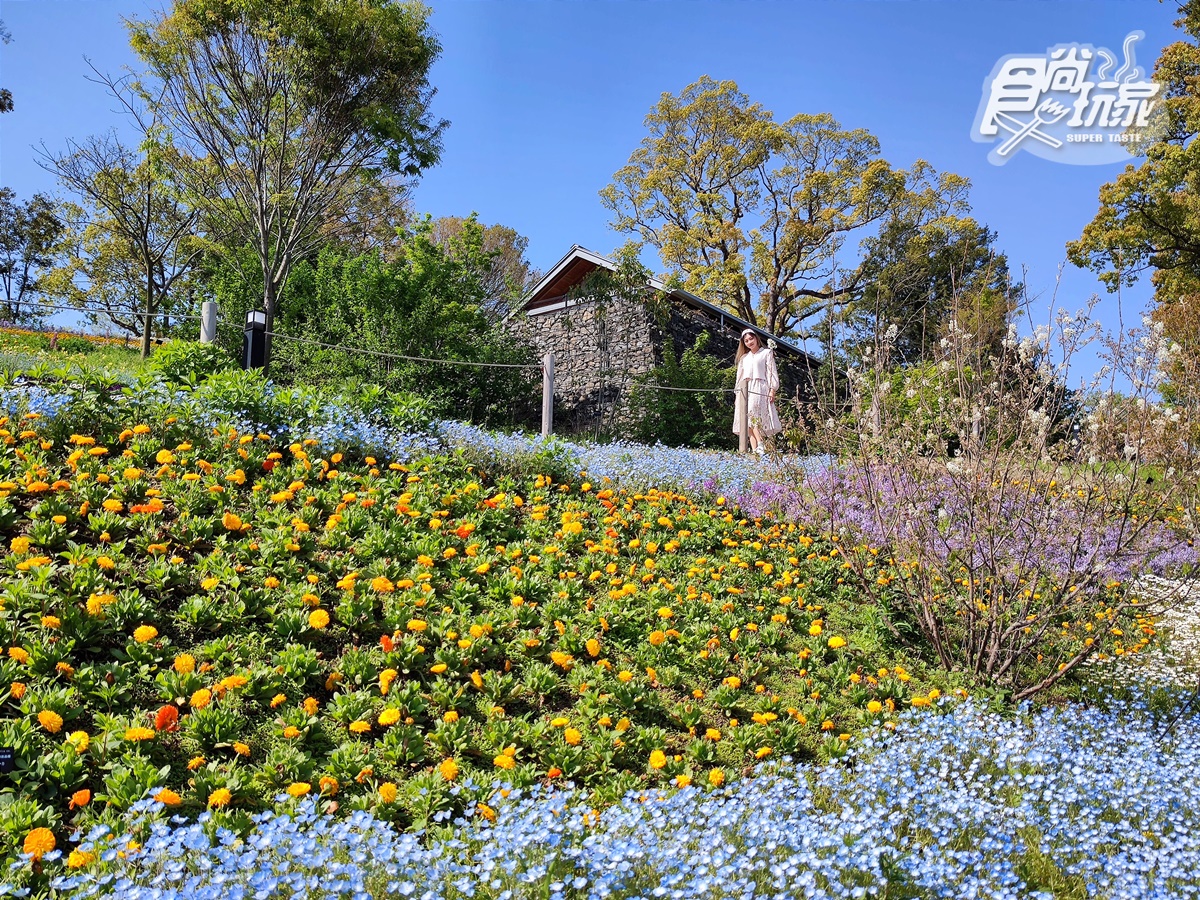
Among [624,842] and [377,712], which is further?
[377,712]

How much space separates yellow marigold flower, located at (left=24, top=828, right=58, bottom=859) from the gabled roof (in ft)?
49.5

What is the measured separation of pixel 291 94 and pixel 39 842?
13821 millimetres

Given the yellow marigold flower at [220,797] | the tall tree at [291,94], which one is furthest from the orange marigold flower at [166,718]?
the tall tree at [291,94]

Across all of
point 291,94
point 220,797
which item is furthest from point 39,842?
point 291,94

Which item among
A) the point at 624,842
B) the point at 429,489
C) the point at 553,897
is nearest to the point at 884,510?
the point at 429,489

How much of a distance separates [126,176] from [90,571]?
21.4 meters

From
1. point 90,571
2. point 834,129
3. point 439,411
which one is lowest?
point 90,571

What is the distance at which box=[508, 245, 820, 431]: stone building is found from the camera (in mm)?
16031

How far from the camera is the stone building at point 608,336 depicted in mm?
16031

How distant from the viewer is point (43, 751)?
8.87 ft

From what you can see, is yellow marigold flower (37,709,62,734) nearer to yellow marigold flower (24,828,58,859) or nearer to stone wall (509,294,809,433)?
yellow marigold flower (24,828,58,859)

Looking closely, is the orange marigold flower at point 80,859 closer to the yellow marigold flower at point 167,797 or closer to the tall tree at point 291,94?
the yellow marigold flower at point 167,797

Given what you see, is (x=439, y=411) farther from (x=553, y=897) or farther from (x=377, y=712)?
(x=553, y=897)

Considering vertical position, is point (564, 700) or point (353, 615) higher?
point (353, 615)
